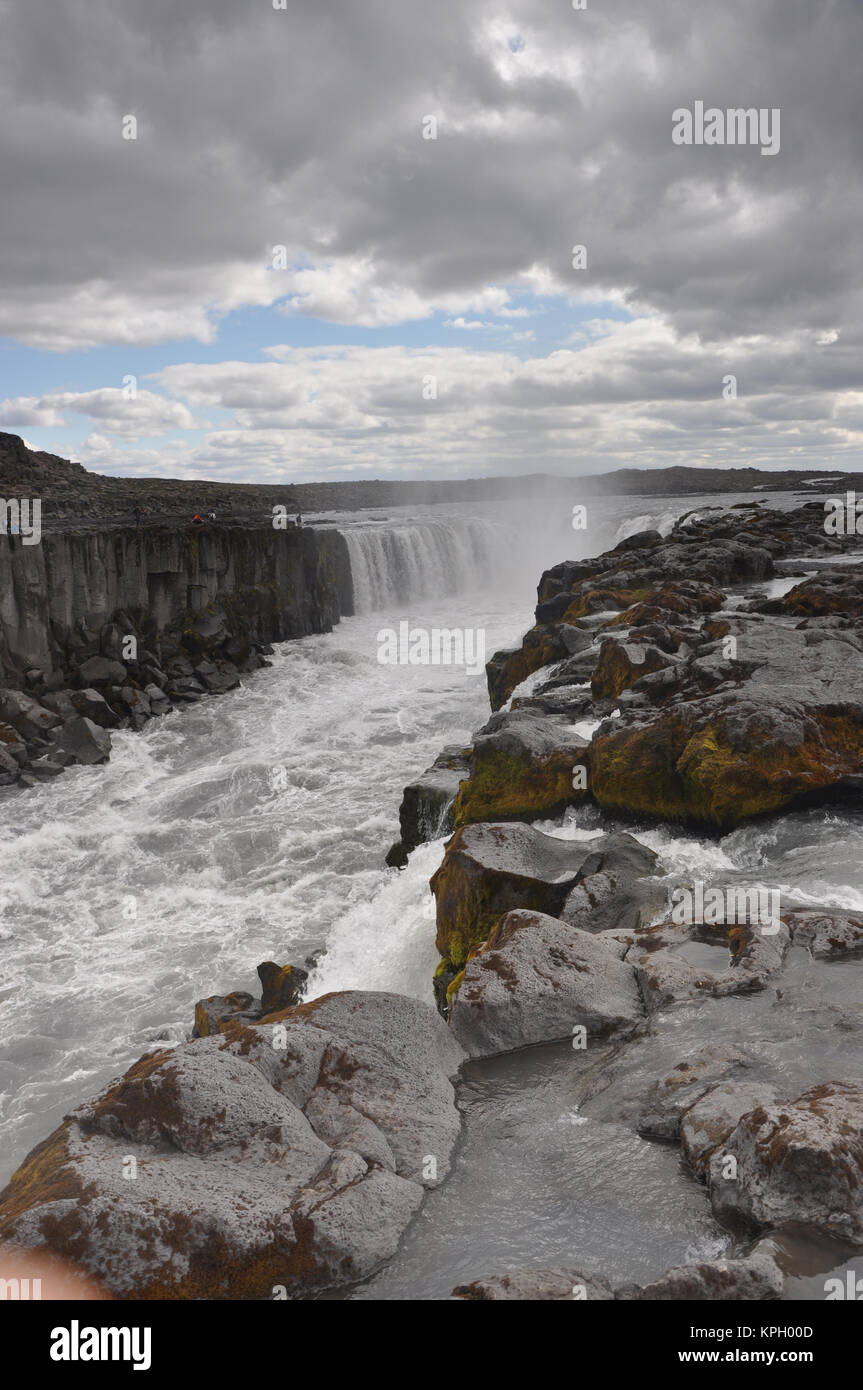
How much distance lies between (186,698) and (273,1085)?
2350 cm

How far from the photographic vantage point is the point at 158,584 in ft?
104

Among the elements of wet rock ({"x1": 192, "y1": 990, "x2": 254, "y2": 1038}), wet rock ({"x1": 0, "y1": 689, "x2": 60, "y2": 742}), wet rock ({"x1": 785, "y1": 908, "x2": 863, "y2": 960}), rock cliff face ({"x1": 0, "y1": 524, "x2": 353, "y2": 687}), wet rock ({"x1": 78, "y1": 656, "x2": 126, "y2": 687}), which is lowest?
wet rock ({"x1": 192, "y1": 990, "x2": 254, "y2": 1038})

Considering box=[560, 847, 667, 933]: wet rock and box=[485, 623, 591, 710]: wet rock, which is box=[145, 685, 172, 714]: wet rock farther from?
box=[560, 847, 667, 933]: wet rock

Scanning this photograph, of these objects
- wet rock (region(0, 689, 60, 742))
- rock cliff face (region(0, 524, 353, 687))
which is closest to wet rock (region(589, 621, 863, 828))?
wet rock (region(0, 689, 60, 742))

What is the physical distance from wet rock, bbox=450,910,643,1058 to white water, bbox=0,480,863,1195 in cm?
299

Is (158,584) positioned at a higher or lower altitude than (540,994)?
higher

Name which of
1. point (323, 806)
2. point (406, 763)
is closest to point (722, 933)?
point (323, 806)

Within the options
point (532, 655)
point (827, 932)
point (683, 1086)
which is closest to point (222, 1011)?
point (683, 1086)

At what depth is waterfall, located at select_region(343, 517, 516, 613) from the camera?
4284 cm

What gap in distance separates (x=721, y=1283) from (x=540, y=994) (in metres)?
3.14

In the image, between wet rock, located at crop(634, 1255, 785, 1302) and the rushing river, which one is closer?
wet rock, located at crop(634, 1255, 785, 1302)

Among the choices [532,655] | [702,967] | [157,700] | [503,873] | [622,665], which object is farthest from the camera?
[157,700]

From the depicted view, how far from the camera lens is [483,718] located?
24828 mm

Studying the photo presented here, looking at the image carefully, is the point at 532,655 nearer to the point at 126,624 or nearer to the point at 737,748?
the point at 737,748
